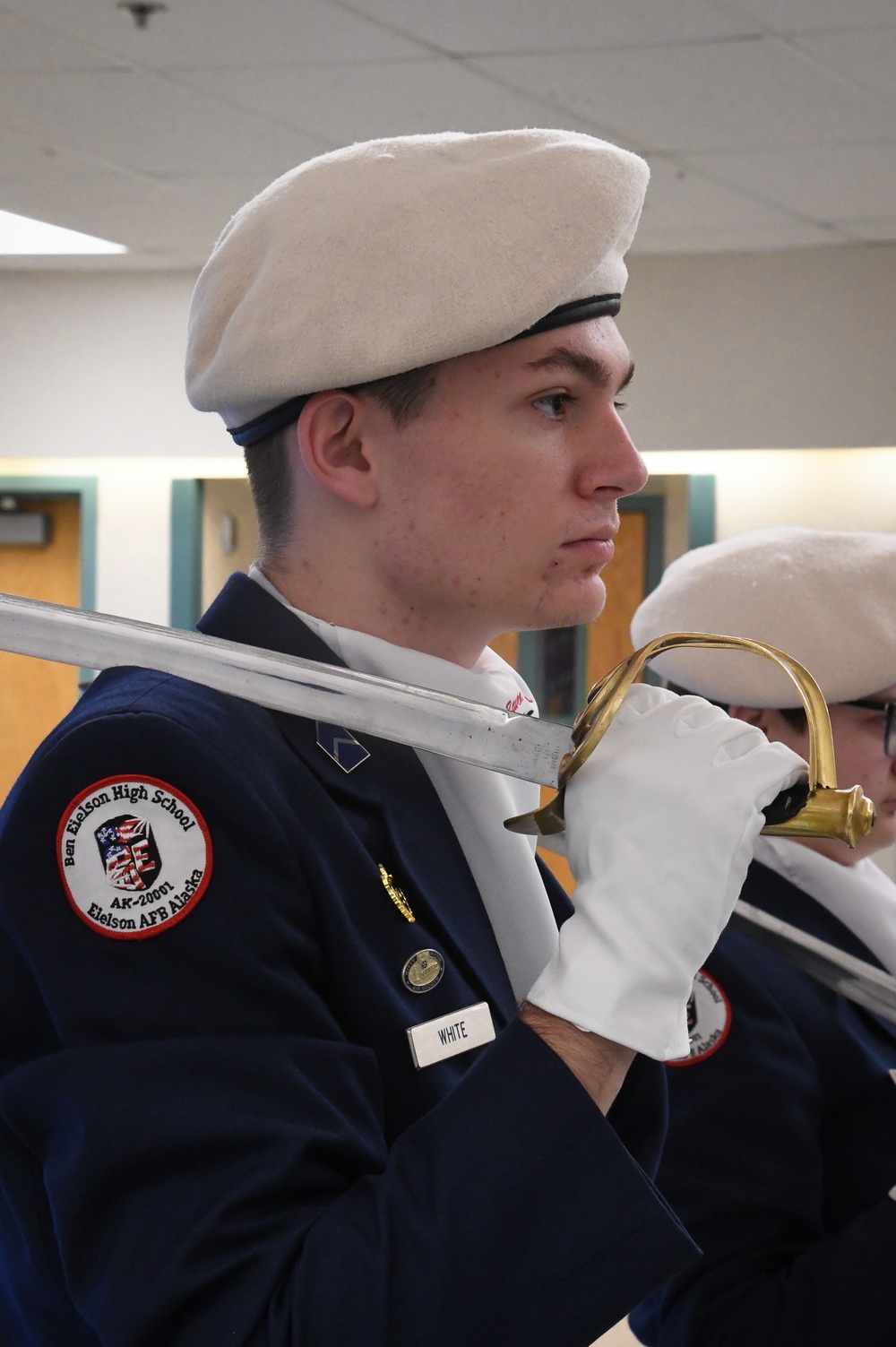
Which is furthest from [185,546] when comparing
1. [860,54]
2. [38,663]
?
[860,54]

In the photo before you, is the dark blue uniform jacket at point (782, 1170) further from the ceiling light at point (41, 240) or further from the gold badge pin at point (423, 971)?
the ceiling light at point (41, 240)

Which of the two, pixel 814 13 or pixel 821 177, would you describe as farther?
pixel 821 177

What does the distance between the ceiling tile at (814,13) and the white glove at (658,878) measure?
2.92m

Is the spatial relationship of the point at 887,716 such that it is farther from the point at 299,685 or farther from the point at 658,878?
the point at 299,685

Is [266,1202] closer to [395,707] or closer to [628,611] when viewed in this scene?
[395,707]

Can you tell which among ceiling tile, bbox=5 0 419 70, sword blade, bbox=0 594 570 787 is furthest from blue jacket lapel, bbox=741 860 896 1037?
ceiling tile, bbox=5 0 419 70

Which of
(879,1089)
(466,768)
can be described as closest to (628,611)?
(879,1089)

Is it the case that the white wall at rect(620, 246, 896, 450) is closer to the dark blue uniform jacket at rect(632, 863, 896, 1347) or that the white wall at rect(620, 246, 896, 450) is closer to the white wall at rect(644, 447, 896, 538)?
the white wall at rect(644, 447, 896, 538)

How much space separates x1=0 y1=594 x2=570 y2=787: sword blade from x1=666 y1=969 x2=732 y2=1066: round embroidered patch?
689mm

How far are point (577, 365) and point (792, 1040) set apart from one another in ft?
2.50

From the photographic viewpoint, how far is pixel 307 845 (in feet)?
3.01

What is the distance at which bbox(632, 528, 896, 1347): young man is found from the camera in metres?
1.31

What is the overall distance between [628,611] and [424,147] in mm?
5309

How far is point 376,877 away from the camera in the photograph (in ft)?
3.17
